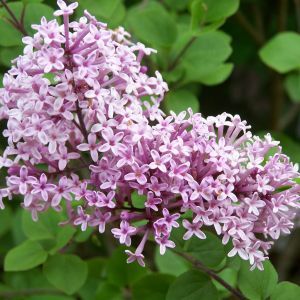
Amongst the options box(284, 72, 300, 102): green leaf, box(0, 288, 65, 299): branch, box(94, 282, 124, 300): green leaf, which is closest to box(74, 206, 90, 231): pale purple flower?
box(94, 282, 124, 300): green leaf

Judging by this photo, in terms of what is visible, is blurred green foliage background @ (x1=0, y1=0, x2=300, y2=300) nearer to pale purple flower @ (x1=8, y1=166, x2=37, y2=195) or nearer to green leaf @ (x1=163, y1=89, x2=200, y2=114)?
green leaf @ (x1=163, y1=89, x2=200, y2=114)

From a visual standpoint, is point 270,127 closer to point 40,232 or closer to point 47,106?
point 40,232

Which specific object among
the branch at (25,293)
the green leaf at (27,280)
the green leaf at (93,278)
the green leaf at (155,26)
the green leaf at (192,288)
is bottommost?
the green leaf at (27,280)

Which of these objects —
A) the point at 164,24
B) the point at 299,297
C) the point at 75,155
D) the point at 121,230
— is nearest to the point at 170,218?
the point at 121,230

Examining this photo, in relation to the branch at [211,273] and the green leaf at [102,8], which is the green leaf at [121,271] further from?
the green leaf at [102,8]

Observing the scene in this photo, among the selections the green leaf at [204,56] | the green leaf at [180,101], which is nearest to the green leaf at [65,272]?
the green leaf at [180,101]
